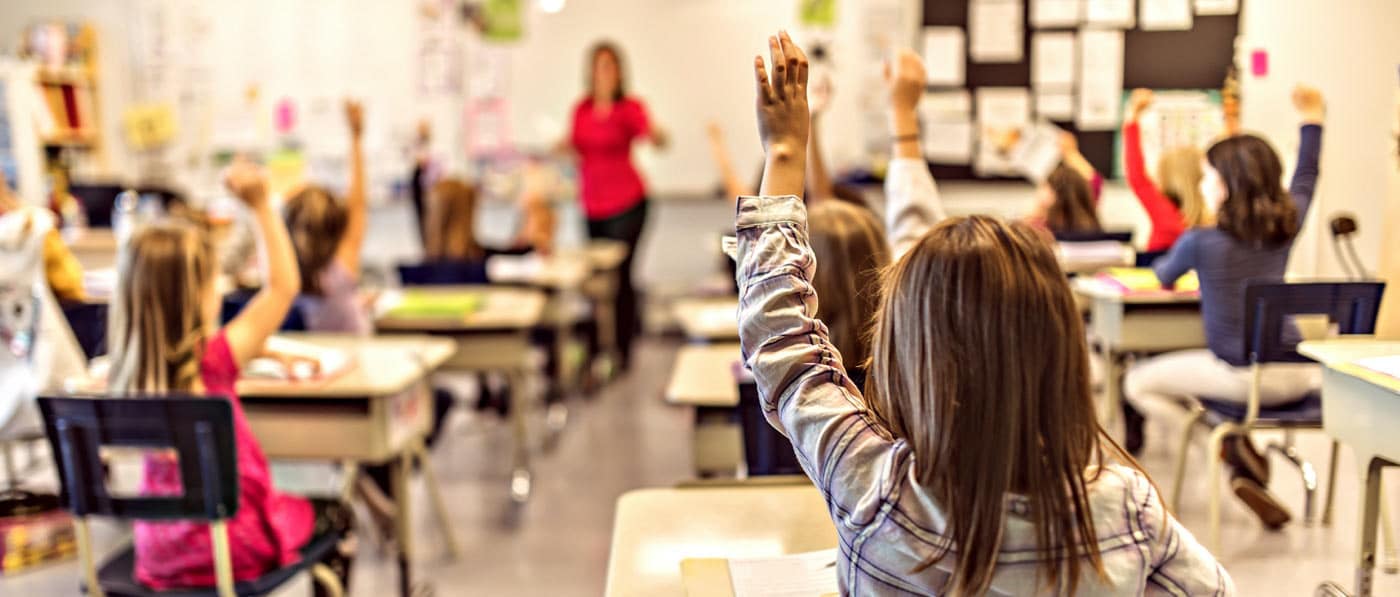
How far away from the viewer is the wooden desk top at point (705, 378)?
2.31 meters

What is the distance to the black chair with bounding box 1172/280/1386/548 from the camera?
1.78 m

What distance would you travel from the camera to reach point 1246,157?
204 centimetres

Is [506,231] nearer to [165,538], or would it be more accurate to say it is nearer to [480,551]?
[480,551]

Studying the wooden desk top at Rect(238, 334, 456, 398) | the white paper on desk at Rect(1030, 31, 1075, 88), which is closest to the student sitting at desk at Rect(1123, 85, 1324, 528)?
the white paper on desk at Rect(1030, 31, 1075, 88)

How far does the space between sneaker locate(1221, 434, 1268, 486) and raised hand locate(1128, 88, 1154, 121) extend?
918 mm

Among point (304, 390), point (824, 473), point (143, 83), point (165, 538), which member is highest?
point (143, 83)

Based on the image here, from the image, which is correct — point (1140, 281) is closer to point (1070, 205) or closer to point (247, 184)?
point (1070, 205)

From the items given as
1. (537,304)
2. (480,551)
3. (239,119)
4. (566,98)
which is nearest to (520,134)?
(566,98)

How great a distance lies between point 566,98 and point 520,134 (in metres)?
0.36

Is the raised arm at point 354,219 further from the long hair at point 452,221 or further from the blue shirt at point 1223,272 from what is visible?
the blue shirt at point 1223,272

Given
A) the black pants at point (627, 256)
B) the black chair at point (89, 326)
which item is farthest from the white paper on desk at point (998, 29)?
the black chair at point (89, 326)

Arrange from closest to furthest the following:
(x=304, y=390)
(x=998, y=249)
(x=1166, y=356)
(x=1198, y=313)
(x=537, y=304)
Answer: (x=998, y=249) < (x=304, y=390) < (x=1198, y=313) < (x=1166, y=356) < (x=537, y=304)

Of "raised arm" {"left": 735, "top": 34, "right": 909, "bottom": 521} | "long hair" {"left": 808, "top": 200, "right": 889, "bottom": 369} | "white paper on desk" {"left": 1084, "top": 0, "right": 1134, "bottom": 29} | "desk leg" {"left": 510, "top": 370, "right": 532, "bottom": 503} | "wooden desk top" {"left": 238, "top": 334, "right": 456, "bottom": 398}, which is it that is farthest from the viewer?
"desk leg" {"left": 510, "top": 370, "right": 532, "bottom": 503}

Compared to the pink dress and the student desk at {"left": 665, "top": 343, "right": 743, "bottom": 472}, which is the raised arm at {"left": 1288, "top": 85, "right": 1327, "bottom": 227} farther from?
the pink dress
